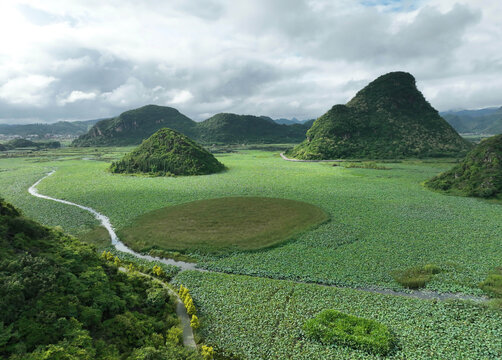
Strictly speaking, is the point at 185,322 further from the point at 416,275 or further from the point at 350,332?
the point at 416,275

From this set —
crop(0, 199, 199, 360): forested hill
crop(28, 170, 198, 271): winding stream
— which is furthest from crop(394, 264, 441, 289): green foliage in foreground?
crop(28, 170, 198, 271): winding stream

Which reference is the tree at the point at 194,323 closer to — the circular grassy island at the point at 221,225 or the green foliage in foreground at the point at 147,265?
the green foliage in foreground at the point at 147,265

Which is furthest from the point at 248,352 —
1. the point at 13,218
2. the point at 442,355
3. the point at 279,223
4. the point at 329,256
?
the point at 279,223

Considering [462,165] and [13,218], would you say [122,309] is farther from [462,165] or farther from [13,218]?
[462,165]

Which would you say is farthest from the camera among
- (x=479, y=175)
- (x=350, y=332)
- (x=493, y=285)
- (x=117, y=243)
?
(x=479, y=175)

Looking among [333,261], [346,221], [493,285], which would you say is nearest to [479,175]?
[346,221]
